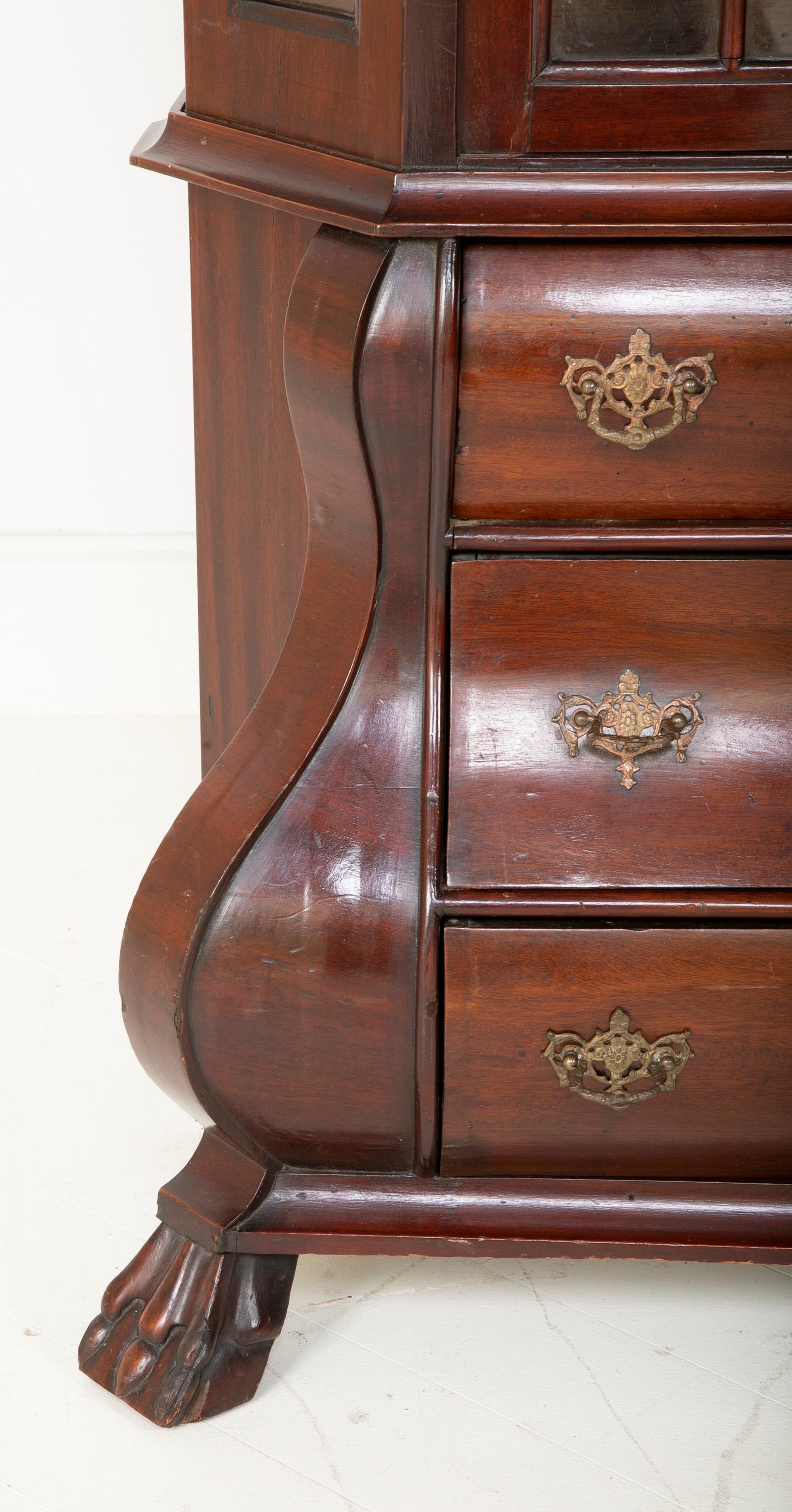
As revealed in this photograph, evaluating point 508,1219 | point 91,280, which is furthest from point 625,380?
point 91,280

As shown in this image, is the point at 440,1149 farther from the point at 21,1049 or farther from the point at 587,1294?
the point at 21,1049

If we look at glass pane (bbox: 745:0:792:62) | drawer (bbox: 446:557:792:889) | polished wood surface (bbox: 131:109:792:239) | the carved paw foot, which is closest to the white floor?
the carved paw foot

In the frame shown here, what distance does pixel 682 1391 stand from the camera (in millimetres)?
1204

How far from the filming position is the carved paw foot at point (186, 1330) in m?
1.16

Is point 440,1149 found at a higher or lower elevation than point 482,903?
lower

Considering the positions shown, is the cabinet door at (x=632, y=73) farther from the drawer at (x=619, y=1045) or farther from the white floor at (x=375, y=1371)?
the white floor at (x=375, y=1371)

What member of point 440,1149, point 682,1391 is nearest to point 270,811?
point 440,1149

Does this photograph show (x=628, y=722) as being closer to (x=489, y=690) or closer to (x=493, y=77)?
(x=489, y=690)

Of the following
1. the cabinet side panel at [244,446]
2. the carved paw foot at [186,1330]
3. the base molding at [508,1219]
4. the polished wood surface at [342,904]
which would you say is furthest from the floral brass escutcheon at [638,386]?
the carved paw foot at [186,1330]

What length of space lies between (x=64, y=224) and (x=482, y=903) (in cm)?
134

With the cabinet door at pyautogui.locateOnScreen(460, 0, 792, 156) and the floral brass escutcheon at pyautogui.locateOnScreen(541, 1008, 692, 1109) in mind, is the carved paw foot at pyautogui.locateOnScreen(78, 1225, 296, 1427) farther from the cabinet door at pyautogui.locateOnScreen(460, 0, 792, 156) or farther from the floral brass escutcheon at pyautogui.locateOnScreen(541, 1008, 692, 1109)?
the cabinet door at pyautogui.locateOnScreen(460, 0, 792, 156)

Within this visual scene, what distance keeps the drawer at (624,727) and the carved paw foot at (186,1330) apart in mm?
349

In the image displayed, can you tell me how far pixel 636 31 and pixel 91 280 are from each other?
1273 millimetres

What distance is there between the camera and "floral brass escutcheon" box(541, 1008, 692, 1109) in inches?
43.7
